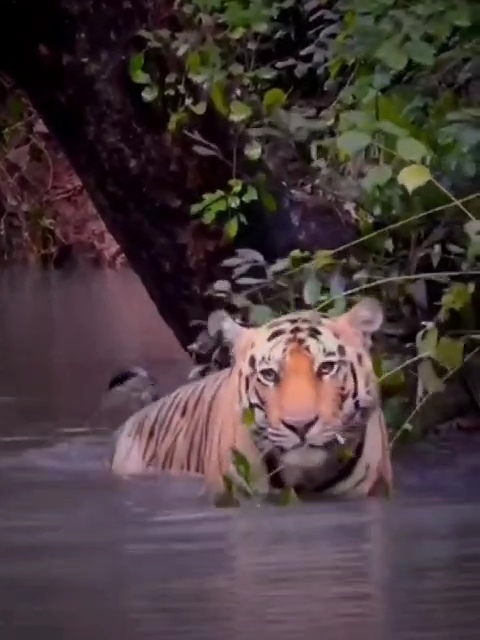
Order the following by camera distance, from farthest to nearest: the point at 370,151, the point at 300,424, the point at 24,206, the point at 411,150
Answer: the point at 24,206 → the point at 370,151 → the point at 411,150 → the point at 300,424

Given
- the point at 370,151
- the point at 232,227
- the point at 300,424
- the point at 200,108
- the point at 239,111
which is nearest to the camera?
the point at 300,424

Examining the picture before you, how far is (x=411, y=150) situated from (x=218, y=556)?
96cm

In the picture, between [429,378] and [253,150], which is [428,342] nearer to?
[429,378]

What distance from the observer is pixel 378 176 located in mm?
3182

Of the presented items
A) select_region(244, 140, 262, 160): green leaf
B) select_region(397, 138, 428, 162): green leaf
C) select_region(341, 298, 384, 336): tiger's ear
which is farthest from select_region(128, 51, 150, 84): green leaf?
select_region(341, 298, 384, 336): tiger's ear

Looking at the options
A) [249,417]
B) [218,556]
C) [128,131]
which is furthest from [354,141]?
[128,131]

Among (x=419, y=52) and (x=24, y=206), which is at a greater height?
(x=419, y=52)

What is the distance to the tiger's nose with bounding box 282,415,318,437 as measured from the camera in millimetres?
2777

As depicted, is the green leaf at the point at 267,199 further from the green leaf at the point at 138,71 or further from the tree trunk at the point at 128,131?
the green leaf at the point at 138,71

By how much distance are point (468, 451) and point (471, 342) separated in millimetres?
191

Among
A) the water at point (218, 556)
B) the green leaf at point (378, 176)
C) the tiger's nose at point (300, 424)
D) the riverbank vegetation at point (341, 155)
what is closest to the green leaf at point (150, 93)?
the riverbank vegetation at point (341, 155)

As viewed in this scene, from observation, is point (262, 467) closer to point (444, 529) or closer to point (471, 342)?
point (444, 529)

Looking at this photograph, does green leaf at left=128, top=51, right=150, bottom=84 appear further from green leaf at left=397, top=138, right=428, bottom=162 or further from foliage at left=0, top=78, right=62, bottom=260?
foliage at left=0, top=78, right=62, bottom=260

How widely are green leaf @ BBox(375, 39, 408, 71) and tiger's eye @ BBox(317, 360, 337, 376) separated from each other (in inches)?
23.5
